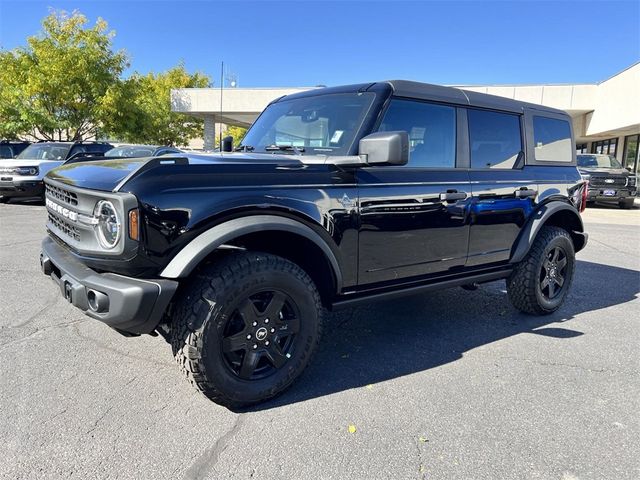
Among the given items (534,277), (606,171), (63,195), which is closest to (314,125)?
(63,195)

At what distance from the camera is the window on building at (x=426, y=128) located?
10.8 feet

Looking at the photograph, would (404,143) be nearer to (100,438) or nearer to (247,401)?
(247,401)

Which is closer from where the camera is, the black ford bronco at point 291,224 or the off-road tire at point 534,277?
the black ford bronco at point 291,224

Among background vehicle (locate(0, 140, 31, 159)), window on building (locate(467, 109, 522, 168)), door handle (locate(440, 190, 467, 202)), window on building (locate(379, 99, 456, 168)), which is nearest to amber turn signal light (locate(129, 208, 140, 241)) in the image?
window on building (locate(379, 99, 456, 168))

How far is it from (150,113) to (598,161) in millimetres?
20360

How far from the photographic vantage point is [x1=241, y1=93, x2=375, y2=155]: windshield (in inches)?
125

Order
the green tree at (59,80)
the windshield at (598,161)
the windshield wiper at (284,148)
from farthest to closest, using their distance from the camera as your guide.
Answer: the green tree at (59,80) → the windshield at (598,161) → the windshield wiper at (284,148)

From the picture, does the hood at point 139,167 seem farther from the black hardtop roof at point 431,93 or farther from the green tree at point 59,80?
the green tree at point 59,80

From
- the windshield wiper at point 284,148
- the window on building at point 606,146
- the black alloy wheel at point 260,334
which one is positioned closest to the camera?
the black alloy wheel at point 260,334

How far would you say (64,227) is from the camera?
9.52ft

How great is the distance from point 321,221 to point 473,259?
158 centimetres

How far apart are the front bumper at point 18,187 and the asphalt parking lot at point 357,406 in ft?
28.4

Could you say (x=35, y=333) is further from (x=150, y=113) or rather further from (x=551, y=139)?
(x=150, y=113)

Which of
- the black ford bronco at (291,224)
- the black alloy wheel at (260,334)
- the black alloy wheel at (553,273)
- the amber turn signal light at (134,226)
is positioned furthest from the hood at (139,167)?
the black alloy wheel at (553,273)
